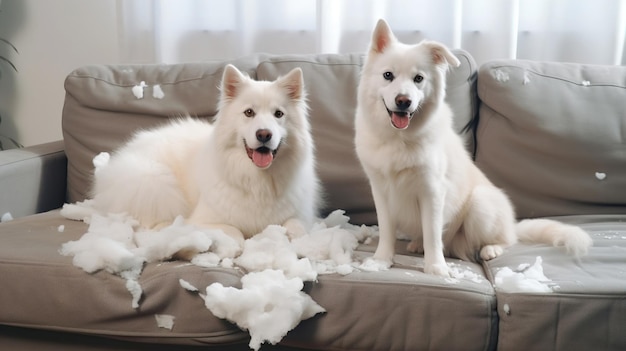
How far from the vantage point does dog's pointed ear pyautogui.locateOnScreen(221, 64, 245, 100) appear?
211 centimetres

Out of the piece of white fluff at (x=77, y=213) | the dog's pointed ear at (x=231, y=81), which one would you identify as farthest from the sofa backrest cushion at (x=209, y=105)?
the dog's pointed ear at (x=231, y=81)

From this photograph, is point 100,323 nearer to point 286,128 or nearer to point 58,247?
point 58,247

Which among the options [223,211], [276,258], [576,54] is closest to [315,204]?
[223,211]

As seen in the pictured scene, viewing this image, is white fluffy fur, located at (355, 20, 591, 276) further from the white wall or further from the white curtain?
the white wall

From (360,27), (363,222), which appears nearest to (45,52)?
(360,27)

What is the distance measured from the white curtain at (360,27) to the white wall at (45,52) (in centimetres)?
26

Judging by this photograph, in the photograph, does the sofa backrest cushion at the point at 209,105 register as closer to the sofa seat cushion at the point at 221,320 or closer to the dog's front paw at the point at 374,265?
the dog's front paw at the point at 374,265

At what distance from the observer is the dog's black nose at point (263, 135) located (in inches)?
78.5

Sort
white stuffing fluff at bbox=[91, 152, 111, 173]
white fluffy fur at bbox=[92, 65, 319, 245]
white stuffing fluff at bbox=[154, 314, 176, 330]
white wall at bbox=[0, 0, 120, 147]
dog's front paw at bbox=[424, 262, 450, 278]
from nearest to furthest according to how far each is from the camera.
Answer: white stuffing fluff at bbox=[154, 314, 176, 330]
dog's front paw at bbox=[424, 262, 450, 278]
white fluffy fur at bbox=[92, 65, 319, 245]
white stuffing fluff at bbox=[91, 152, 111, 173]
white wall at bbox=[0, 0, 120, 147]

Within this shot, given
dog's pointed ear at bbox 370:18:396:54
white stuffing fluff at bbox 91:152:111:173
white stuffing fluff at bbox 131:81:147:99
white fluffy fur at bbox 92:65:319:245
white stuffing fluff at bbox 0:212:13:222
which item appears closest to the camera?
dog's pointed ear at bbox 370:18:396:54

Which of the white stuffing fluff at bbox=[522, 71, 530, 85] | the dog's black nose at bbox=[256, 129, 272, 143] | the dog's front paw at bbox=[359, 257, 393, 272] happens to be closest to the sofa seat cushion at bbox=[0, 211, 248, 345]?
the dog's front paw at bbox=[359, 257, 393, 272]

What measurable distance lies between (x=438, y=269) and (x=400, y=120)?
0.44m

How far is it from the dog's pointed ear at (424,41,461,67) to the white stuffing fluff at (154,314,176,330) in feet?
3.51

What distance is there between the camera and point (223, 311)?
61.7 inches
